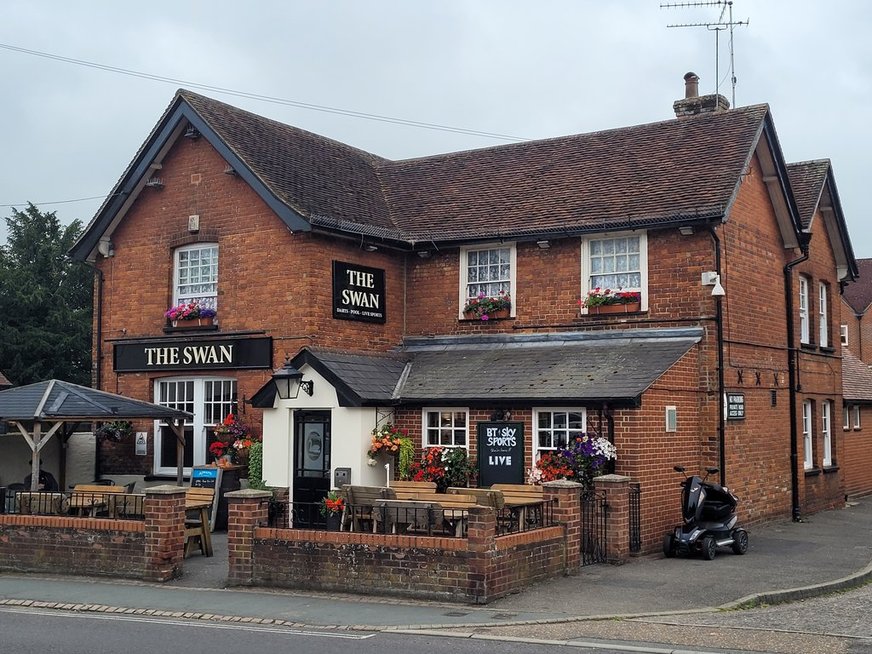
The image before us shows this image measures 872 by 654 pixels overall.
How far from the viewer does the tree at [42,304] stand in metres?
38.2

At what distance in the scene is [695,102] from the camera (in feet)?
78.1

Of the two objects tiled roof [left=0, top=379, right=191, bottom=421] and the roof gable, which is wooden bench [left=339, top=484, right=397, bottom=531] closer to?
tiled roof [left=0, top=379, right=191, bottom=421]

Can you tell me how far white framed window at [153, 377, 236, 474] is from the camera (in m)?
21.1

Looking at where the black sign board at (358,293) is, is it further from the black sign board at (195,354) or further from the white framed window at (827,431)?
the white framed window at (827,431)

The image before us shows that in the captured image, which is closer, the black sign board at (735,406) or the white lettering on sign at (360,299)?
the black sign board at (735,406)

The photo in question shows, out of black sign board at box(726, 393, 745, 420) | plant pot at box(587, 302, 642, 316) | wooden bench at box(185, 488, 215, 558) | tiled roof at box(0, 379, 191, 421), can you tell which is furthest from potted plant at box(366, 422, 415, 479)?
black sign board at box(726, 393, 745, 420)

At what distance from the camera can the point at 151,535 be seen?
14.3m

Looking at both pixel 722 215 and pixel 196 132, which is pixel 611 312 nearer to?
pixel 722 215

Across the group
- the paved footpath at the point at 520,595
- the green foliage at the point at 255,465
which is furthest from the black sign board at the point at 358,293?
the paved footpath at the point at 520,595

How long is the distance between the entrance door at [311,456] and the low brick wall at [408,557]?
504 cm

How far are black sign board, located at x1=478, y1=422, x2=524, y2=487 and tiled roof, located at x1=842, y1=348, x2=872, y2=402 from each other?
39.7 feet

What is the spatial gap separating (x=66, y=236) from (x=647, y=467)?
32.1 metres

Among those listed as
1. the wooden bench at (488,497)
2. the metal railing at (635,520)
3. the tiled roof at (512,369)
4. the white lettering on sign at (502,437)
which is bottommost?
the metal railing at (635,520)

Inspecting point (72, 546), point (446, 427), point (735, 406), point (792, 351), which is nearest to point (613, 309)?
point (735, 406)
